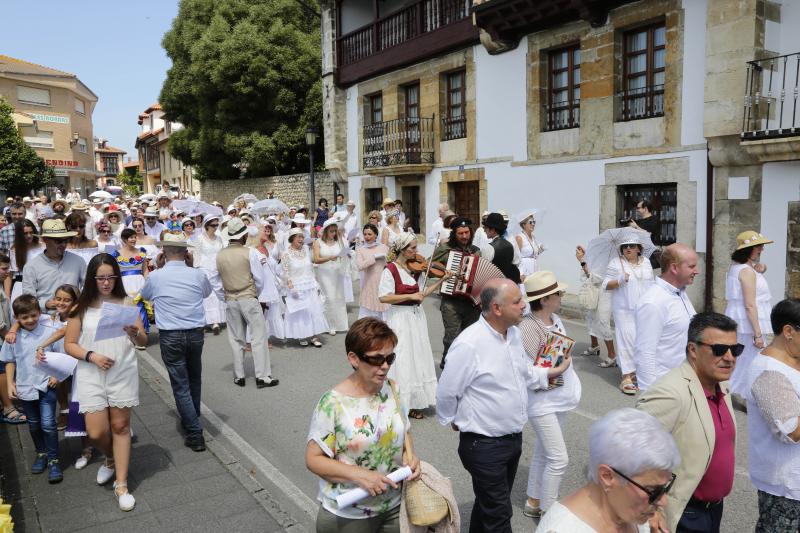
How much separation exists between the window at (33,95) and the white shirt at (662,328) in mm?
60547

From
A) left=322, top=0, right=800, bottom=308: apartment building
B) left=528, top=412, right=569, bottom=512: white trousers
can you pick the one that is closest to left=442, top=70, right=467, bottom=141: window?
left=322, top=0, right=800, bottom=308: apartment building

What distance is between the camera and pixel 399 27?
18953 millimetres

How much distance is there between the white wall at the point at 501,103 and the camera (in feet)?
48.2

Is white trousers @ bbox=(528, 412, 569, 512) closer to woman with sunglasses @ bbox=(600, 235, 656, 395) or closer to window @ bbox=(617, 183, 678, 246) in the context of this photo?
woman with sunglasses @ bbox=(600, 235, 656, 395)

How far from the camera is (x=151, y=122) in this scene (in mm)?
72812

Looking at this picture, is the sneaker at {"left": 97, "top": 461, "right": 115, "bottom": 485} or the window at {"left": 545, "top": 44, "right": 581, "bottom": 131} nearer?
the sneaker at {"left": 97, "top": 461, "right": 115, "bottom": 485}

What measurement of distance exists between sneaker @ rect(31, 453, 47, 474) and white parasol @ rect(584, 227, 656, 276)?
5758 mm

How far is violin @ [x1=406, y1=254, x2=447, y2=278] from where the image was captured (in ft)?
20.2

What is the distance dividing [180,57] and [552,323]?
31.2 meters

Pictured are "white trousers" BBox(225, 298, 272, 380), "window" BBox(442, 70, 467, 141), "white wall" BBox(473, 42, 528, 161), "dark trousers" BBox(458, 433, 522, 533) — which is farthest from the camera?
"window" BBox(442, 70, 467, 141)

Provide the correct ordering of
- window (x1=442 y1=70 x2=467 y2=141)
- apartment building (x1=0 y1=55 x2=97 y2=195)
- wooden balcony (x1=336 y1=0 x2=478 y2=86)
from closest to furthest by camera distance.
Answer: wooden balcony (x1=336 y1=0 x2=478 y2=86) < window (x1=442 y1=70 x2=467 y2=141) < apartment building (x1=0 y1=55 x2=97 y2=195)

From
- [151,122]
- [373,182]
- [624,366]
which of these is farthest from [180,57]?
[151,122]

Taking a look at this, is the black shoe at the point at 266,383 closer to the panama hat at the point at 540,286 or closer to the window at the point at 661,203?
the panama hat at the point at 540,286

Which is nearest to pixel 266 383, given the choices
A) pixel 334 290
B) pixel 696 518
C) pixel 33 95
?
pixel 334 290
